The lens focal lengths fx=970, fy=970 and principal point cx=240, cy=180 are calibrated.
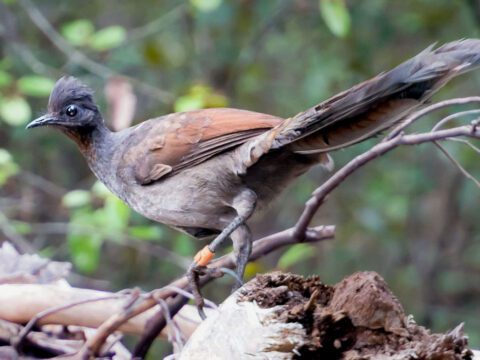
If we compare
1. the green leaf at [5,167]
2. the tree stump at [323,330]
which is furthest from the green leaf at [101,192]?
the tree stump at [323,330]

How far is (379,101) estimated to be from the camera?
235 cm

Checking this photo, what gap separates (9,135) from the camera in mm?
6543

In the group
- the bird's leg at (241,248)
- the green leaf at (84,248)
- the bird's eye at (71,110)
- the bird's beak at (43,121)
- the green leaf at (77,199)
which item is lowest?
the green leaf at (84,248)

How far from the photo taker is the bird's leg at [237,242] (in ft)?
8.30

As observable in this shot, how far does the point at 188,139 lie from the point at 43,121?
1.77ft

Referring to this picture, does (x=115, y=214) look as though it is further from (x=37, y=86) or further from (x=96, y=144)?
(x=96, y=144)

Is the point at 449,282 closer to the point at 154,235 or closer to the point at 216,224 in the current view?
the point at 154,235

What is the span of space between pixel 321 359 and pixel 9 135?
200 inches

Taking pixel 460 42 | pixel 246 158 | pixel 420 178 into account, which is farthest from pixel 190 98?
pixel 460 42

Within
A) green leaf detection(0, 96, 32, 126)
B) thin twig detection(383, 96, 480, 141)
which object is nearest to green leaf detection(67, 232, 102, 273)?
green leaf detection(0, 96, 32, 126)

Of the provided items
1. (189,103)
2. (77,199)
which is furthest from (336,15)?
(77,199)

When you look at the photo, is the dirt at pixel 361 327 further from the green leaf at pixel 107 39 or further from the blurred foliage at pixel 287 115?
the blurred foliage at pixel 287 115

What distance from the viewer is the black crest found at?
358cm

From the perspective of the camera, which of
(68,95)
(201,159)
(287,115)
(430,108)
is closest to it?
(430,108)
